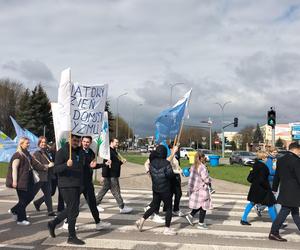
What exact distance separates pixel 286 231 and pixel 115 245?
357 centimetres

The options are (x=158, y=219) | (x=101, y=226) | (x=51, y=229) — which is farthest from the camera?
(x=158, y=219)

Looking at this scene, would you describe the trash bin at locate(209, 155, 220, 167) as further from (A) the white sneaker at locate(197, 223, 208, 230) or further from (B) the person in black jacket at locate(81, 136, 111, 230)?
(B) the person in black jacket at locate(81, 136, 111, 230)

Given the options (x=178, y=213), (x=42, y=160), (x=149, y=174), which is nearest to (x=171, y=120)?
(x=149, y=174)

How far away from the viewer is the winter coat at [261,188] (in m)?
8.56

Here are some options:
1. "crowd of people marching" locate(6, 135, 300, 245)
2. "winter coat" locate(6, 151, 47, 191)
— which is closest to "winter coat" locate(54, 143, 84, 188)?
"crowd of people marching" locate(6, 135, 300, 245)

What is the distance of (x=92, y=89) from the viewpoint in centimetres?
840

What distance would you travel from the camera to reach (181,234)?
7.89 meters

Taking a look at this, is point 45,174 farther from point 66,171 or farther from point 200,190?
point 200,190

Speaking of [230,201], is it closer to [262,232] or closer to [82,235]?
[262,232]

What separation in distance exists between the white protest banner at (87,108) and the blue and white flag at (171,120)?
141 centimetres

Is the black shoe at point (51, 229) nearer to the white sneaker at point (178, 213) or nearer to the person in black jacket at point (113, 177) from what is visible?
the person in black jacket at point (113, 177)

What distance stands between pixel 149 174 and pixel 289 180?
2.53m

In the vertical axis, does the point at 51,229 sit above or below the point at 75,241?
above

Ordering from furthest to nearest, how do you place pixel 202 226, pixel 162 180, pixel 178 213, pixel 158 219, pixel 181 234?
pixel 178 213 → pixel 158 219 → pixel 202 226 → pixel 181 234 → pixel 162 180
